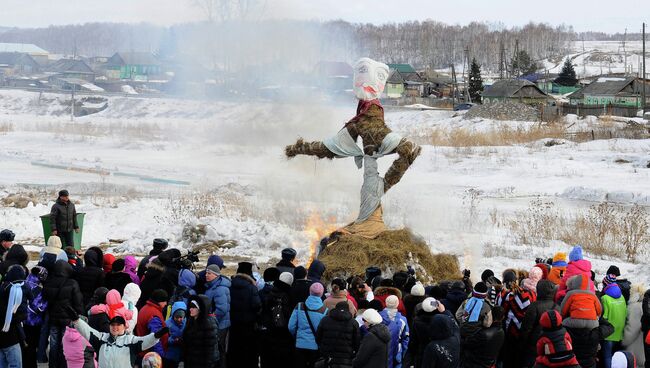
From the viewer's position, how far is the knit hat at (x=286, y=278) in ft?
34.3

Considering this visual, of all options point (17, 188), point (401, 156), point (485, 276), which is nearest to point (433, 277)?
point (401, 156)

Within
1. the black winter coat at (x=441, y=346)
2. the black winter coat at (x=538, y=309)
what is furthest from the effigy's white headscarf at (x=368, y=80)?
the black winter coat at (x=441, y=346)

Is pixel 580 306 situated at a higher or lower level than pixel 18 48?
lower

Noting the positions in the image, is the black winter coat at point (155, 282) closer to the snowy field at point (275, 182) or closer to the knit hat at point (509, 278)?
the knit hat at point (509, 278)

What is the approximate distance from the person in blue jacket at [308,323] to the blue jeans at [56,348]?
2749mm

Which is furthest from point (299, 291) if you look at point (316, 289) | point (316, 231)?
point (316, 231)

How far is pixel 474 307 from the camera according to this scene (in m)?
9.16

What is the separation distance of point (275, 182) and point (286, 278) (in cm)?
1812

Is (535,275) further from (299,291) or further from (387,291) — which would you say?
(299,291)

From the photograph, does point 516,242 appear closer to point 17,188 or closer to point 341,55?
point 341,55

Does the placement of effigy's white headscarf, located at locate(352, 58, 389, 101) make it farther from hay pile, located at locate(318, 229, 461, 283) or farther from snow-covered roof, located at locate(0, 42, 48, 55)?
snow-covered roof, located at locate(0, 42, 48, 55)

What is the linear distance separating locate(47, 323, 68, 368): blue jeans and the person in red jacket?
50.6 inches

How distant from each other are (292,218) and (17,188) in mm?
14435

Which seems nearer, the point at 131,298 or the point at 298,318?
the point at 131,298
